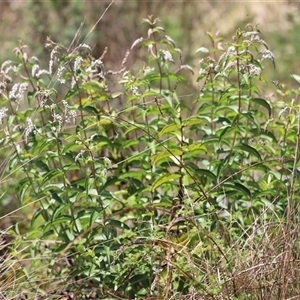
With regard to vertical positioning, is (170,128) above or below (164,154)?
above

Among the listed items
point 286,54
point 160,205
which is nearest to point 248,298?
point 160,205

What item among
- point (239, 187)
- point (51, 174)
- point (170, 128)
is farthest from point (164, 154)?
point (51, 174)

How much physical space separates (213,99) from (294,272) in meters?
0.94

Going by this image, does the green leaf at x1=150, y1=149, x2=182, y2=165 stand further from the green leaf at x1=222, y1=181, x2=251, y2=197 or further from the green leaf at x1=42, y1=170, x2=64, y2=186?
the green leaf at x1=42, y1=170, x2=64, y2=186

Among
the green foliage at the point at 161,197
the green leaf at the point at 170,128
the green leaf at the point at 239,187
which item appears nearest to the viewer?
the green foliage at the point at 161,197

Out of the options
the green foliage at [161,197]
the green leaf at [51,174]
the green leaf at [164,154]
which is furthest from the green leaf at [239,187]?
the green leaf at [51,174]

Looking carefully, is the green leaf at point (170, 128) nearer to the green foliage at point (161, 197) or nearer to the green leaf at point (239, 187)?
the green foliage at point (161, 197)

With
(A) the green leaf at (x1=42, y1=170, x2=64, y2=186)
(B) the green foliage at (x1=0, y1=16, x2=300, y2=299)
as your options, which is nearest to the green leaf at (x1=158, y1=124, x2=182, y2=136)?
(B) the green foliage at (x1=0, y1=16, x2=300, y2=299)

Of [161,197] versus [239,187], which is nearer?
[239,187]

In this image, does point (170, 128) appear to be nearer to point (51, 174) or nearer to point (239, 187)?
point (239, 187)

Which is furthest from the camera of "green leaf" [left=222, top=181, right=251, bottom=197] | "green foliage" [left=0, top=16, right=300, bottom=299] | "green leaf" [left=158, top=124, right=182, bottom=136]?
"green leaf" [left=222, top=181, right=251, bottom=197]

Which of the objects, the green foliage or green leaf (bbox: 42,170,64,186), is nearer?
the green foliage

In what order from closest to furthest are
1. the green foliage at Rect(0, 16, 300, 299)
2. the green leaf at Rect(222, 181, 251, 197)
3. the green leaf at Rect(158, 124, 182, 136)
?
the green foliage at Rect(0, 16, 300, 299), the green leaf at Rect(158, 124, 182, 136), the green leaf at Rect(222, 181, 251, 197)

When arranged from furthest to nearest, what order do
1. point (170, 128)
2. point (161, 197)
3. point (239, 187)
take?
point (161, 197) → point (239, 187) → point (170, 128)
